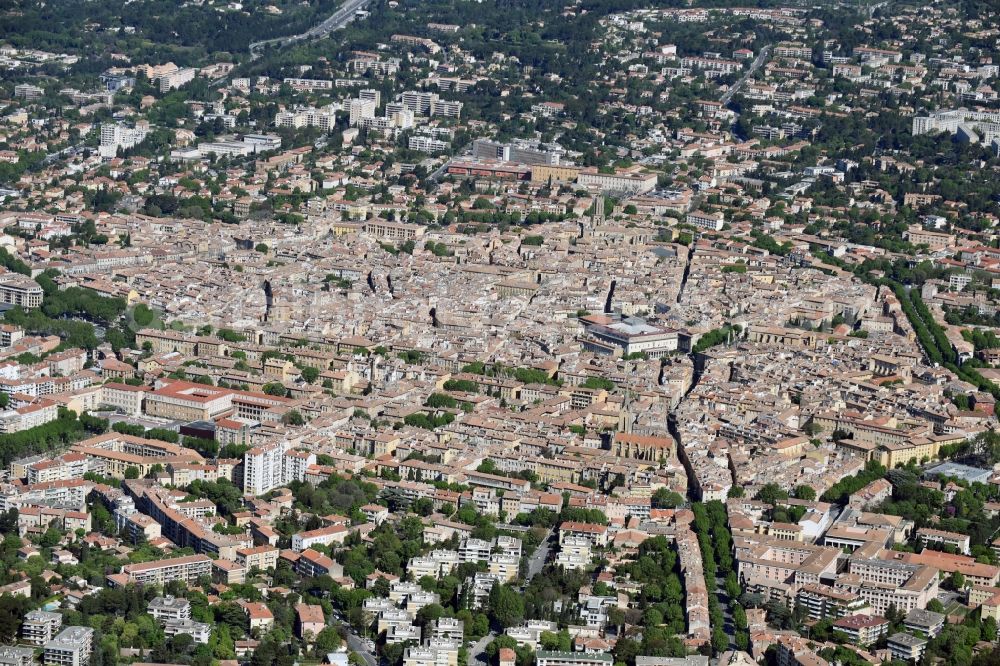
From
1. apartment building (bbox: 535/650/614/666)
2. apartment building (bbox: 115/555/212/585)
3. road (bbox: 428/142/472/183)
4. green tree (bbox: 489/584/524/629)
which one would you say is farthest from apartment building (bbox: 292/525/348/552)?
road (bbox: 428/142/472/183)

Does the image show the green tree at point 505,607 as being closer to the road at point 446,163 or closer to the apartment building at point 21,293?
the apartment building at point 21,293

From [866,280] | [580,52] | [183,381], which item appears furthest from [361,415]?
[580,52]

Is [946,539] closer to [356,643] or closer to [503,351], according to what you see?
[356,643]

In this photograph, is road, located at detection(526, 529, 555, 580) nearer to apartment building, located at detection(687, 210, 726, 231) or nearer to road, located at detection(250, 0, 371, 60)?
apartment building, located at detection(687, 210, 726, 231)

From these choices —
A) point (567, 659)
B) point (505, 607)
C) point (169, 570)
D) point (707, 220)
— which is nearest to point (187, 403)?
point (169, 570)

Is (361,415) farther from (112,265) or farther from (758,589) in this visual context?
(112,265)

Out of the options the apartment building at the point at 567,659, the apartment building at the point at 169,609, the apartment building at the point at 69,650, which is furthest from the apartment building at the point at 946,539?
the apartment building at the point at 69,650
